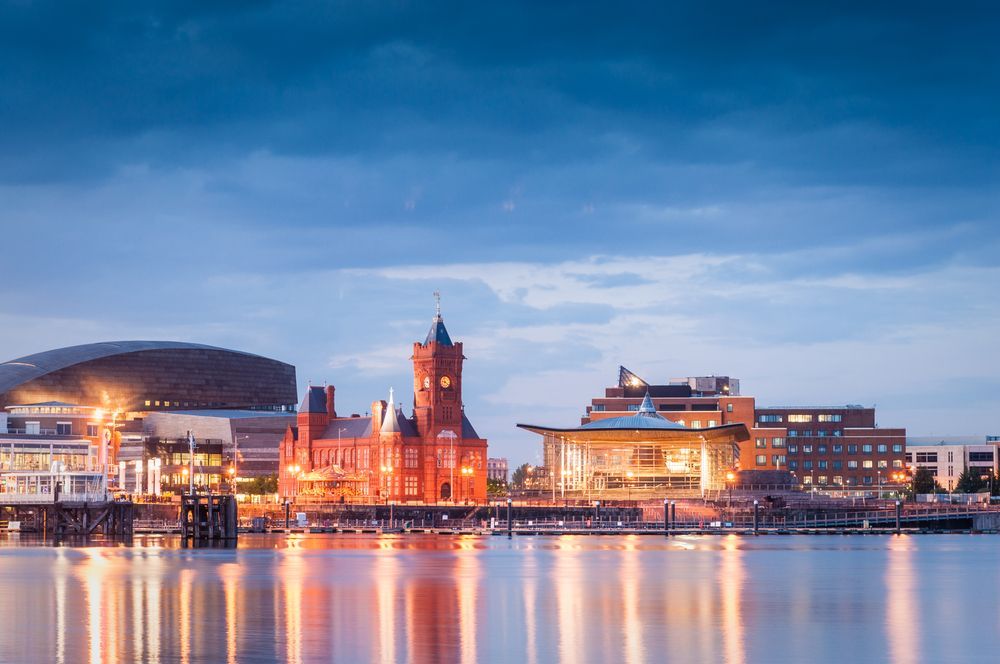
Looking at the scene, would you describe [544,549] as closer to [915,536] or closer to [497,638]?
[915,536]

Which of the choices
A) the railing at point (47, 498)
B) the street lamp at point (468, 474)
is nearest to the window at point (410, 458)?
the street lamp at point (468, 474)

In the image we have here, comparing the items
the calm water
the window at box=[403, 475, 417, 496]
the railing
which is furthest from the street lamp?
the calm water

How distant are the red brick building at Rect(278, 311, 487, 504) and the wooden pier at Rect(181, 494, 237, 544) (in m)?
56.0

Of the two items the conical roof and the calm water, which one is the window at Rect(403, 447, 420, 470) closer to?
the conical roof

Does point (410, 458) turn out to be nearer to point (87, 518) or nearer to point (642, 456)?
point (642, 456)

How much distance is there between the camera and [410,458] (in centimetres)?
18788

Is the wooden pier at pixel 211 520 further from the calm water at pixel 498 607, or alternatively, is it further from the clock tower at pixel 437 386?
the clock tower at pixel 437 386

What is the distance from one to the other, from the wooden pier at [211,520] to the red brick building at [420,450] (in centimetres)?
5597

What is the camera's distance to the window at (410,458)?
187250 millimetres

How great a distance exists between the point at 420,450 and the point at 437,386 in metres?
8.60

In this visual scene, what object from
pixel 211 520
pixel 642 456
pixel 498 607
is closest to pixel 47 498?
pixel 211 520

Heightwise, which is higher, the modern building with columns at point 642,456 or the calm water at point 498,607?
the modern building with columns at point 642,456

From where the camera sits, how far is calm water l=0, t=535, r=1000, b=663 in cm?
4416

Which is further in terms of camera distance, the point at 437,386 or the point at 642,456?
the point at 437,386
